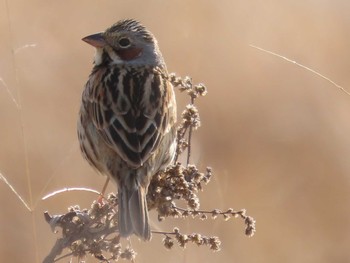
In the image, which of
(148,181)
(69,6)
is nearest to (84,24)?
(69,6)

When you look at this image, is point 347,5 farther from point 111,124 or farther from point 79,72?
point 111,124

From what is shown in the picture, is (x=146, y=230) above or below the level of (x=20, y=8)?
below

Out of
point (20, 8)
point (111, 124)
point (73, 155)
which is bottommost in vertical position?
point (111, 124)

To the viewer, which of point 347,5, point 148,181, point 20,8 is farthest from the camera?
point 347,5

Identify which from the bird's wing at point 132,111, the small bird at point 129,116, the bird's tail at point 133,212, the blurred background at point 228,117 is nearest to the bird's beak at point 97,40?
the small bird at point 129,116

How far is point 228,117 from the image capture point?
880 centimetres

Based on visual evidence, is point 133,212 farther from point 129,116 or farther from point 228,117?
point 228,117

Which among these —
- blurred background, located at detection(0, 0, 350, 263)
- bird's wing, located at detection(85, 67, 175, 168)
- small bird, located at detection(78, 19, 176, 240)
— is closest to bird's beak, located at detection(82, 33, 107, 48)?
small bird, located at detection(78, 19, 176, 240)

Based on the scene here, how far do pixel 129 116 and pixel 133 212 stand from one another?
2.32 ft

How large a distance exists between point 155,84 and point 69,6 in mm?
4574

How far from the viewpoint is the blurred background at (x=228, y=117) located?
778 centimetres

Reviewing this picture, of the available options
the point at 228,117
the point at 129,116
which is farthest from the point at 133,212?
the point at 228,117

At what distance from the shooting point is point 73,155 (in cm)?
797

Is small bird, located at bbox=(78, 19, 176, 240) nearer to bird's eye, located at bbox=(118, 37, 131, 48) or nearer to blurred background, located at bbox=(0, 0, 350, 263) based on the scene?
bird's eye, located at bbox=(118, 37, 131, 48)
